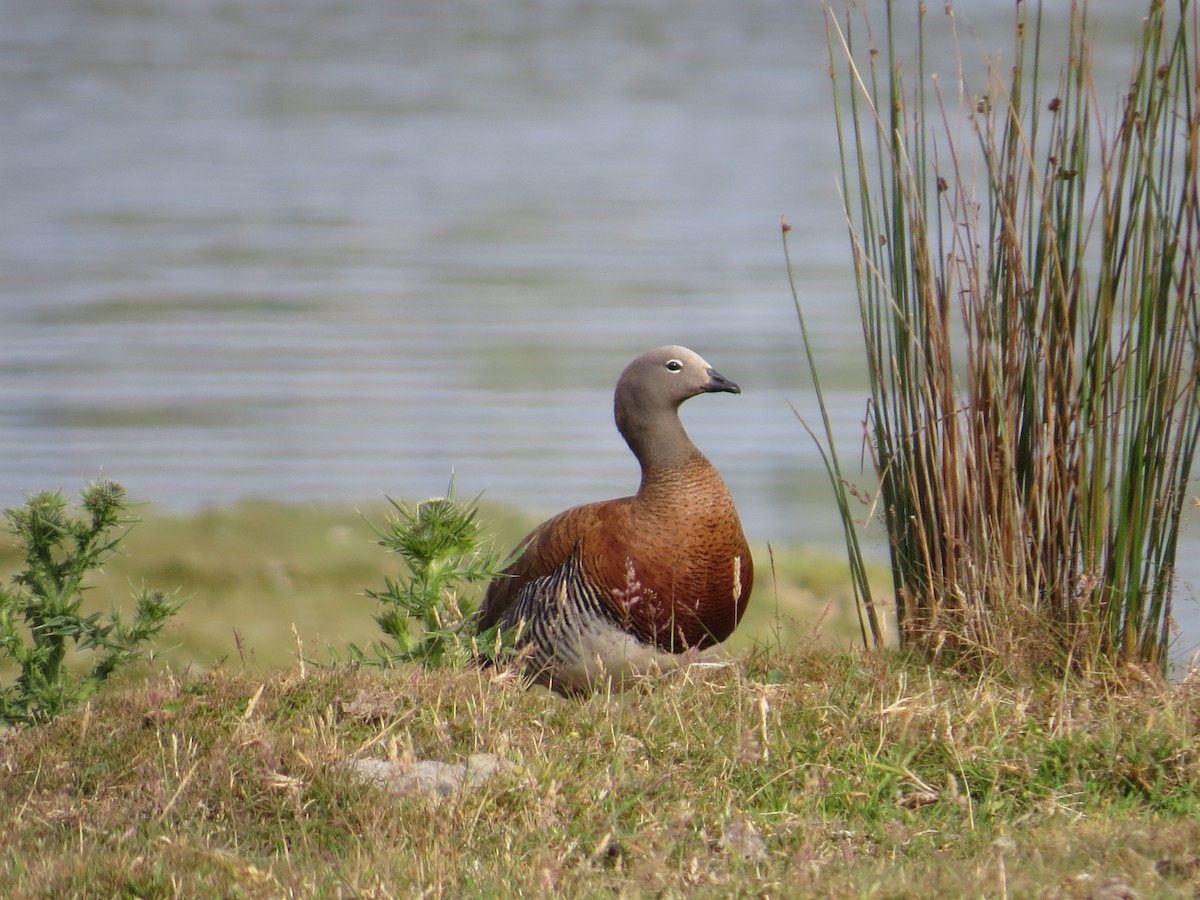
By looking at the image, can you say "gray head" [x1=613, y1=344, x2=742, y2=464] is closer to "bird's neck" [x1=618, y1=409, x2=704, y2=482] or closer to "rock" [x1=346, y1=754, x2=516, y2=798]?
"bird's neck" [x1=618, y1=409, x2=704, y2=482]

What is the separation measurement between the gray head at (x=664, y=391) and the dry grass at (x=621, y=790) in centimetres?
85

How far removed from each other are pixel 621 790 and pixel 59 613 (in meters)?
1.77

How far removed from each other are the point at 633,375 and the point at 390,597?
1.06 metres

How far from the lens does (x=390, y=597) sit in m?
3.81

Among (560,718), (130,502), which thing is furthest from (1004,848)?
(130,502)

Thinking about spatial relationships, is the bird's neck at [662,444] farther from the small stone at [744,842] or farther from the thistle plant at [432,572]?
the small stone at [744,842]

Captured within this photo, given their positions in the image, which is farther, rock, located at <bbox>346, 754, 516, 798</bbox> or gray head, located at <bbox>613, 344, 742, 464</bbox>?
gray head, located at <bbox>613, 344, 742, 464</bbox>

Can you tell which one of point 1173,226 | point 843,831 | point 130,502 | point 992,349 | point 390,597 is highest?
point 1173,226

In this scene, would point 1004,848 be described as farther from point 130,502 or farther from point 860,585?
point 130,502

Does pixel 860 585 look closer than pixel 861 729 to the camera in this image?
No

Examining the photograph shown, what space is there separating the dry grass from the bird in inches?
17.8

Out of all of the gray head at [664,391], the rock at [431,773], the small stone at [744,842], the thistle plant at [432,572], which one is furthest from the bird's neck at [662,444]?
the small stone at [744,842]

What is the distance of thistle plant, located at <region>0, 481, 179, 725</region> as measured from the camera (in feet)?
12.8

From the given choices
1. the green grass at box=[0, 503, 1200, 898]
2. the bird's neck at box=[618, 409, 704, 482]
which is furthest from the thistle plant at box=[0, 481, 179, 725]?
the bird's neck at box=[618, 409, 704, 482]
